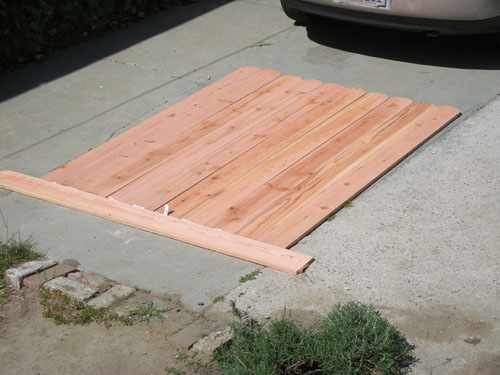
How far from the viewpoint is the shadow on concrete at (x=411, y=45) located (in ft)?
23.2

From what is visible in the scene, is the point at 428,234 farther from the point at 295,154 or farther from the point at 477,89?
the point at 477,89

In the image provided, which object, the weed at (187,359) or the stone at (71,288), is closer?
the weed at (187,359)

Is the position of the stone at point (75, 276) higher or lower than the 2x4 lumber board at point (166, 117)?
lower

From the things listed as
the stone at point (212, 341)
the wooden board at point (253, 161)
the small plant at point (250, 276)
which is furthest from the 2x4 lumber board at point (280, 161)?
the stone at point (212, 341)

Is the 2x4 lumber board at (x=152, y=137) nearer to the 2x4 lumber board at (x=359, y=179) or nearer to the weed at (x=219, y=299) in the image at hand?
the 2x4 lumber board at (x=359, y=179)

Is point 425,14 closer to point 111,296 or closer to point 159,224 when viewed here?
point 159,224

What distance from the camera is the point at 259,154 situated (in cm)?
564

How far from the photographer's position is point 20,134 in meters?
6.28

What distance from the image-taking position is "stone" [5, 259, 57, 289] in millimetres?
4383

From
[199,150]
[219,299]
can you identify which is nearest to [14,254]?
[219,299]

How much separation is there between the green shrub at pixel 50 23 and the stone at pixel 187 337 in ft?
14.3

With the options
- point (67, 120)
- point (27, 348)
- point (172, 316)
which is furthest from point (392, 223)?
point (67, 120)

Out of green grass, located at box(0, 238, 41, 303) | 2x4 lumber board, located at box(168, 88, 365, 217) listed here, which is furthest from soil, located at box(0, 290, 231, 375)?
2x4 lumber board, located at box(168, 88, 365, 217)

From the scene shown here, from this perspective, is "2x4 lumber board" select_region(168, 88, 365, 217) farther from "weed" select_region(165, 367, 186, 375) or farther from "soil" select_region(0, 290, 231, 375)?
"weed" select_region(165, 367, 186, 375)
